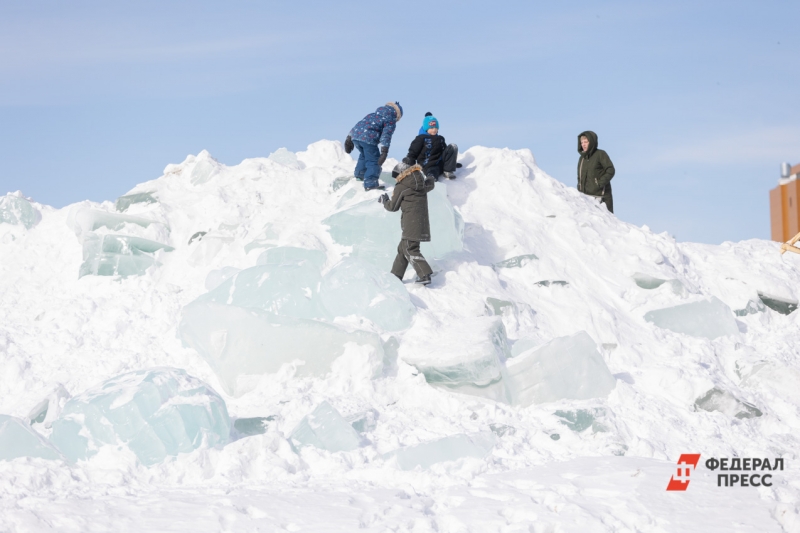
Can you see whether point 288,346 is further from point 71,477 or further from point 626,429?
point 626,429

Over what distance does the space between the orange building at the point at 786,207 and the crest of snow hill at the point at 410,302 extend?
2402 centimetres

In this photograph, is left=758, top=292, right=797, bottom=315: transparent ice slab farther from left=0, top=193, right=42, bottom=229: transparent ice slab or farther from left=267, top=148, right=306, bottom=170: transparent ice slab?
left=0, top=193, right=42, bottom=229: transparent ice slab

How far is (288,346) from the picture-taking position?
21.3 feet

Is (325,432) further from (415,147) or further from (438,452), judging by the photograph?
(415,147)

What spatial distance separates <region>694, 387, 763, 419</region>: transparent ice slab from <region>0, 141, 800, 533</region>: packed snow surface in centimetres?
2

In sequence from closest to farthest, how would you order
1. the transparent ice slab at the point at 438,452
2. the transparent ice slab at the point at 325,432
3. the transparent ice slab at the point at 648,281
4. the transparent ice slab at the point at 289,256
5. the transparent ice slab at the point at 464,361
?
the transparent ice slab at the point at 438,452 < the transparent ice slab at the point at 325,432 < the transparent ice slab at the point at 464,361 < the transparent ice slab at the point at 289,256 < the transparent ice slab at the point at 648,281

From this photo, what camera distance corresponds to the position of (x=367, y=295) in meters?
7.28

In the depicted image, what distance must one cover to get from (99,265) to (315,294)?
7.92ft

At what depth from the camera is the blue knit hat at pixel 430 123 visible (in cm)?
984

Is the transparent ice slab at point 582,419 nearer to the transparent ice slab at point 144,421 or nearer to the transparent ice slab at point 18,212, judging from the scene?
the transparent ice slab at point 144,421

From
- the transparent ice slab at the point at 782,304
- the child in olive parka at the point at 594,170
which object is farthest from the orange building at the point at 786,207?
the transparent ice slab at the point at 782,304

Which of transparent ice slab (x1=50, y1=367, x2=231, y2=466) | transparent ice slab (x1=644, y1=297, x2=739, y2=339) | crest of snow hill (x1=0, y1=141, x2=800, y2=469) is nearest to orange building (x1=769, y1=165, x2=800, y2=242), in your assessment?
crest of snow hill (x1=0, y1=141, x2=800, y2=469)

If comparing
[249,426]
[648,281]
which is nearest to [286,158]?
[648,281]

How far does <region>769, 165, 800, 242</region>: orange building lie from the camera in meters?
32.5
